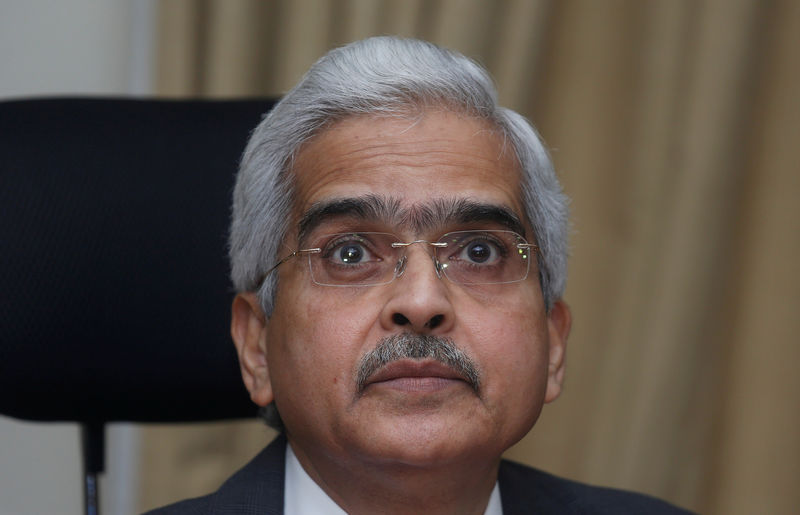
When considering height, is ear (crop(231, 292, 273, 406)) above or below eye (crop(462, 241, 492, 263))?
below

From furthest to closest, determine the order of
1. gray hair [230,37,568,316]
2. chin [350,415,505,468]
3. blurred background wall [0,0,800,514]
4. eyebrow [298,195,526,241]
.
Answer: blurred background wall [0,0,800,514] → gray hair [230,37,568,316] → eyebrow [298,195,526,241] → chin [350,415,505,468]

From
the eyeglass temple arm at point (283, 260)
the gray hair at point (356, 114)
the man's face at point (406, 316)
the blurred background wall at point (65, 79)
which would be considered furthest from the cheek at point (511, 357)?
the blurred background wall at point (65, 79)

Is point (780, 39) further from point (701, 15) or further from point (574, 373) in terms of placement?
point (574, 373)

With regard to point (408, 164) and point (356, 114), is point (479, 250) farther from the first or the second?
point (356, 114)

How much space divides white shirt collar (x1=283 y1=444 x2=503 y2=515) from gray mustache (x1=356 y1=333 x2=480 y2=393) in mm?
305

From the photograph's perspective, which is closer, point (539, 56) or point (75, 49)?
point (539, 56)

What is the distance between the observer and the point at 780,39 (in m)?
2.56

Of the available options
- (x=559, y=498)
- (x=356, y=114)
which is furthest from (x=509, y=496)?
(x=356, y=114)

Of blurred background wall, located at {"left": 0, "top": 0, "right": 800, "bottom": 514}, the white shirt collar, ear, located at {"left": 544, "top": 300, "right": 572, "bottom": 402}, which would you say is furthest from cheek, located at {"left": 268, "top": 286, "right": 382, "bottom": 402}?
blurred background wall, located at {"left": 0, "top": 0, "right": 800, "bottom": 514}

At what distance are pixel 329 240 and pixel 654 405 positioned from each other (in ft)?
4.56

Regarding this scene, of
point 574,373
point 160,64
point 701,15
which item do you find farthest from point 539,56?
point 160,64

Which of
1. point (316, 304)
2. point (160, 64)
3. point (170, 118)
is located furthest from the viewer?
point (160, 64)

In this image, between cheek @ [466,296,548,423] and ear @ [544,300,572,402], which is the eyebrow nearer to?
cheek @ [466,296,548,423]

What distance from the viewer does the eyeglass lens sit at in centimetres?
168
